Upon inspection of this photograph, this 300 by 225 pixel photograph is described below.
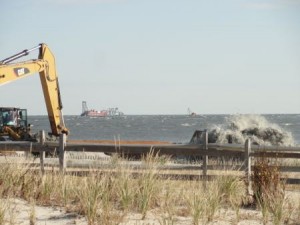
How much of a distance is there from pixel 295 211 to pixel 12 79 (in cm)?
1229

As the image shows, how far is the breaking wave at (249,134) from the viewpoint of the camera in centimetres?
3022

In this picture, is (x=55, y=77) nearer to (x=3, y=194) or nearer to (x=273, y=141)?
(x=273, y=141)

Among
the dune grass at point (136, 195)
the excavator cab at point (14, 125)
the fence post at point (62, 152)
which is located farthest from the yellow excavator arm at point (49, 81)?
the dune grass at point (136, 195)

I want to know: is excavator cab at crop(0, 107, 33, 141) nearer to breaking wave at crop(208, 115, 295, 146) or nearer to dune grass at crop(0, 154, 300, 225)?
breaking wave at crop(208, 115, 295, 146)

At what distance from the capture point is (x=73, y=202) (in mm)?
10562

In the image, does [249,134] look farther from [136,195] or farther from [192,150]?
[136,195]

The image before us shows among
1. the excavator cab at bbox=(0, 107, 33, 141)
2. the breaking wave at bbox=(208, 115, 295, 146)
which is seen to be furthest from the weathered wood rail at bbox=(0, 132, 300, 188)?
the breaking wave at bbox=(208, 115, 295, 146)

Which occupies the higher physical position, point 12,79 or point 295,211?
point 12,79

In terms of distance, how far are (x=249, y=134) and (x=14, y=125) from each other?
36.0 feet

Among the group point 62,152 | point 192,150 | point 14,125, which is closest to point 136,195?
point 192,150

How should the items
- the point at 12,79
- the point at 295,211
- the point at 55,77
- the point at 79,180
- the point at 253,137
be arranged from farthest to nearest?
the point at 253,137
the point at 55,77
the point at 12,79
the point at 79,180
the point at 295,211

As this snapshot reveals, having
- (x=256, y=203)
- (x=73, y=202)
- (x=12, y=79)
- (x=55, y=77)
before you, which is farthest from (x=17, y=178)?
(x=55, y=77)

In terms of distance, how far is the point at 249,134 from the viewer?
3138cm

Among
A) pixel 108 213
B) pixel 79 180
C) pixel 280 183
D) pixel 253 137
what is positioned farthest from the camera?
pixel 253 137
